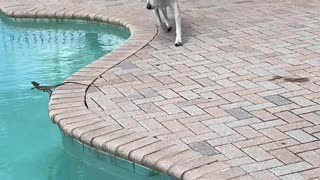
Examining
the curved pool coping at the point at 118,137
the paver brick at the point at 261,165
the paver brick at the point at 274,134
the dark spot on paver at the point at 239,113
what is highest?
the paver brick at the point at 261,165

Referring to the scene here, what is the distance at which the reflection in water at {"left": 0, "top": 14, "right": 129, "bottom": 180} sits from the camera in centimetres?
401

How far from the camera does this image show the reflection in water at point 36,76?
4012 mm

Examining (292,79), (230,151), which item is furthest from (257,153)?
(292,79)

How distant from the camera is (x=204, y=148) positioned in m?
3.54

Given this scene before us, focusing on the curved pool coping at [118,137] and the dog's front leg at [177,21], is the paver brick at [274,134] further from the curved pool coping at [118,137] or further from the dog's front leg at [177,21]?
the dog's front leg at [177,21]

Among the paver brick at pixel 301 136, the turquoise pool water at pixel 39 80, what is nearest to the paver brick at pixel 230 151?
the paver brick at pixel 301 136

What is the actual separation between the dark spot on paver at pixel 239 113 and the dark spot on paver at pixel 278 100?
0.28 metres

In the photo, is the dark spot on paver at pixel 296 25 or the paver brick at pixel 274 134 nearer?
the paver brick at pixel 274 134

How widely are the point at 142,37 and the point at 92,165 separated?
2609mm

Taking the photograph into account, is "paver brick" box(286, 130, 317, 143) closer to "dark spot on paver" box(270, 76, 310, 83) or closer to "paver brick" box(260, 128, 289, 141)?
"paver brick" box(260, 128, 289, 141)

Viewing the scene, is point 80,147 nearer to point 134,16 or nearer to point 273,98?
point 273,98

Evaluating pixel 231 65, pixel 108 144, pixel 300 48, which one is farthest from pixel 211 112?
pixel 300 48

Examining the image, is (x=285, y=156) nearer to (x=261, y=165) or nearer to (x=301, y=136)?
(x=261, y=165)

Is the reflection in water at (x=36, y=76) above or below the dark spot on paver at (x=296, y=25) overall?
below
